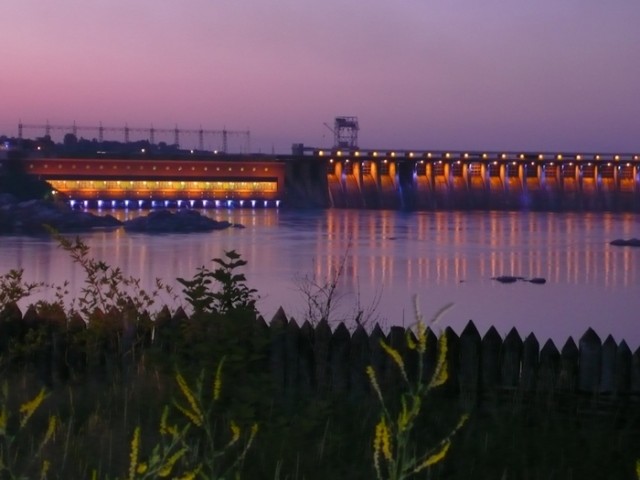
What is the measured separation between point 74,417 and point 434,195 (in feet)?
161

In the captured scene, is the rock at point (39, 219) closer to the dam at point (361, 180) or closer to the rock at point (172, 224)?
the rock at point (172, 224)

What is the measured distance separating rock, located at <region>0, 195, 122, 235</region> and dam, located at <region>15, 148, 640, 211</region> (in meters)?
15.9

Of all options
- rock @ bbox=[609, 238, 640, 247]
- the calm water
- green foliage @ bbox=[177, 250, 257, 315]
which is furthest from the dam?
green foliage @ bbox=[177, 250, 257, 315]

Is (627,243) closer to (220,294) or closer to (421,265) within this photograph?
(421,265)

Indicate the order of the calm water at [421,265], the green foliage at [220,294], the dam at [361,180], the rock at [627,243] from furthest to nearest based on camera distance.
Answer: the dam at [361,180]
the rock at [627,243]
the calm water at [421,265]
the green foliage at [220,294]

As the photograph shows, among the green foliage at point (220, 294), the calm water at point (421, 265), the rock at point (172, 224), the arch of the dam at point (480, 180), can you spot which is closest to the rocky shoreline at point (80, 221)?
the rock at point (172, 224)

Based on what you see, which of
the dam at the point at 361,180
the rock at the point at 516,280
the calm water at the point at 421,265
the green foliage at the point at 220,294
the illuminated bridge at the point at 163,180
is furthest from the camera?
the dam at the point at 361,180

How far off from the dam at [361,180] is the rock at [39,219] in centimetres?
1587

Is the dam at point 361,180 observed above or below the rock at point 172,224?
above

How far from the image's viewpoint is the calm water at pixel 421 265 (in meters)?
14.4

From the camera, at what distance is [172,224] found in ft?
103

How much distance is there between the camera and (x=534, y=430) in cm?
571

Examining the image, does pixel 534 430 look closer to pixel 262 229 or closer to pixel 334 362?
pixel 334 362

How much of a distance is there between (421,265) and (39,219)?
12.6 m
